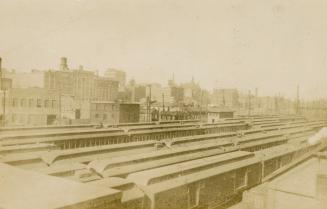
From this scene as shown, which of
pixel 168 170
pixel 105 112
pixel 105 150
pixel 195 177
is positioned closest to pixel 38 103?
pixel 105 112

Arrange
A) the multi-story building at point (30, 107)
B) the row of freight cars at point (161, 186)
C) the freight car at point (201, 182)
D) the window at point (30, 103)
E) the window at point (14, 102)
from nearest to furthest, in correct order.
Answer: the row of freight cars at point (161, 186) → the freight car at point (201, 182) → the multi-story building at point (30, 107) → the window at point (14, 102) → the window at point (30, 103)

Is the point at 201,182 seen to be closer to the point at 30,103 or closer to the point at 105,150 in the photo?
the point at 105,150

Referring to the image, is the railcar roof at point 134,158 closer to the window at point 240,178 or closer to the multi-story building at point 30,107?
the window at point 240,178

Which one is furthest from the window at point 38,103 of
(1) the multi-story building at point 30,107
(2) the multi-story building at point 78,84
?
(2) the multi-story building at point 78,84

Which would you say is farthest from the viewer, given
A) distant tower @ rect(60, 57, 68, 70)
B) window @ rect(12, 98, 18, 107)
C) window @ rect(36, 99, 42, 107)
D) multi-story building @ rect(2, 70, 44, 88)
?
distant tower @ rect(60, 57, 68, 70)

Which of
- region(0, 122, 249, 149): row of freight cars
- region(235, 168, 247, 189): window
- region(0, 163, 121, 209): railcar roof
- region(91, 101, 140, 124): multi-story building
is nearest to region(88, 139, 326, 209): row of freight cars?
region(235, 168, 247, 189): window

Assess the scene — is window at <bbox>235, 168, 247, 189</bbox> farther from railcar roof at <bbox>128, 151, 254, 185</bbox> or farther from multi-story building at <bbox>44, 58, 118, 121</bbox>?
multi-story building at <bbox>44, 58, 118, 121</bbox>

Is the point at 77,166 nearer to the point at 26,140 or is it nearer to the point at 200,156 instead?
the point at 26,140

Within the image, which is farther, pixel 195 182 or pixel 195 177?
pixel 195 177
